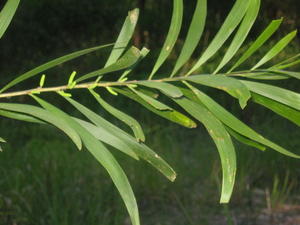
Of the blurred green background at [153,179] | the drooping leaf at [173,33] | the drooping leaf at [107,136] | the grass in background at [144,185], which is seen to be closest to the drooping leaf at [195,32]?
the drooping leaf at [173,33]

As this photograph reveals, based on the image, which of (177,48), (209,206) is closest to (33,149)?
(209,206)

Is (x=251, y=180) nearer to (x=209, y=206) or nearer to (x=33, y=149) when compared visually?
(x=209, y=206)

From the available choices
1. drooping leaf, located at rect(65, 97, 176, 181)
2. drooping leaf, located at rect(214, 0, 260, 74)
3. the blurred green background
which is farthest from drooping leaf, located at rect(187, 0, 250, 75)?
the blurred green background

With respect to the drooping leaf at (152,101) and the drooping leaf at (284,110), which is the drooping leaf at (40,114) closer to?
the drooping leaf at (152,101)

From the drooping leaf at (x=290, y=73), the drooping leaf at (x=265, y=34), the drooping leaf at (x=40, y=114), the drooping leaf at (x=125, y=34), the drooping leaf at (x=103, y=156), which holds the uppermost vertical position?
the drooping leaf at (x=125, y=34)

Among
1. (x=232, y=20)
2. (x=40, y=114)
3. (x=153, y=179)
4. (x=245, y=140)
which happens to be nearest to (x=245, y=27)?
(x=232, y=20)

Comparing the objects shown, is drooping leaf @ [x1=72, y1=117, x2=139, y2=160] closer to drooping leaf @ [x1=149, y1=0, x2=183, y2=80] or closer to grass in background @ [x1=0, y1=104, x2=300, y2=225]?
drooping leaf @ [x1=149, y1=0, x2=183, y2=80]
